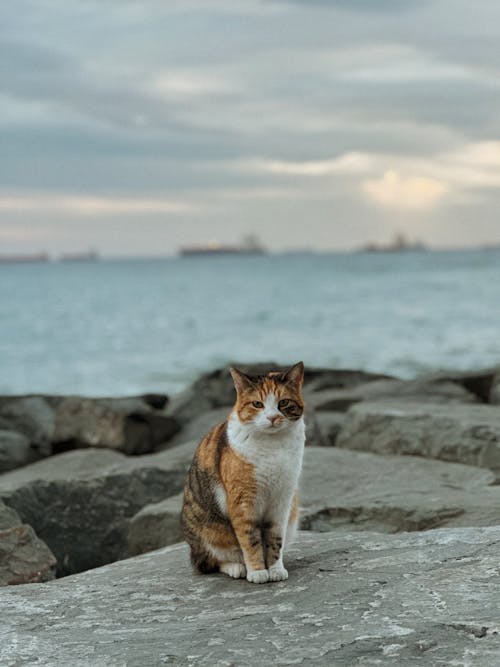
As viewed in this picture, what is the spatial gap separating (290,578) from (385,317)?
32.0m

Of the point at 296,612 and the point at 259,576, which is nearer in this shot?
the point at 296,612

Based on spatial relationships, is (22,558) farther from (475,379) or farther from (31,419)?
(475,379)

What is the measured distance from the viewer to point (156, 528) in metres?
6.52

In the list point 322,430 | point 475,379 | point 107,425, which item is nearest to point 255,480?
point 322,430

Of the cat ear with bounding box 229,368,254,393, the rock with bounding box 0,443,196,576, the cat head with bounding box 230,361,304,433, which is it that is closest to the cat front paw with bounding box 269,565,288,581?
the cat head with bounding box 230,361,304,433

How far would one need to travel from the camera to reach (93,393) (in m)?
20.7

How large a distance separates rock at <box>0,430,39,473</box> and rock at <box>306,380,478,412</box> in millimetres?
3077

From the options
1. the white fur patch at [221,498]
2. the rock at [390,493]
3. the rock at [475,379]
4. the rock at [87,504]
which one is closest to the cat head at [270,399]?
the white fur patch at [221,498]

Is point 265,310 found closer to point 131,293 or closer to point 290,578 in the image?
point 131,293

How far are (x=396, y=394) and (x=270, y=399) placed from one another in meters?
7.14

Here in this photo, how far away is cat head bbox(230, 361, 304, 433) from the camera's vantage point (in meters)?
4.27

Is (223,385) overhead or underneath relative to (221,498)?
underneath

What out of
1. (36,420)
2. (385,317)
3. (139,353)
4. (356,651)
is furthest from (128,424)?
(385,317)

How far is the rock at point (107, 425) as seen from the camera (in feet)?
33.4
